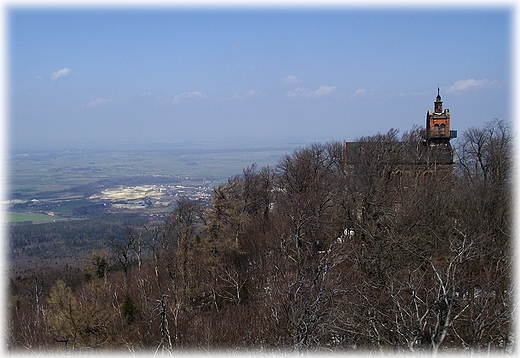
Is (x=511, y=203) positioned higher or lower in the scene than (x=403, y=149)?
lower

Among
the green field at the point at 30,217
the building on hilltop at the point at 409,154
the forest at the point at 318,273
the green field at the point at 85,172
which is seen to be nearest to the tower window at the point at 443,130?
the building on hilltop at the point at 409,154

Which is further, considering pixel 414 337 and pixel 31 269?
pixel 31 269

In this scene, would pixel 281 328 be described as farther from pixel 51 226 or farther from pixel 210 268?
pixel 51 226

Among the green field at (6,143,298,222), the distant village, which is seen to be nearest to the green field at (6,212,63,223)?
the green field at (6,143,298,222)

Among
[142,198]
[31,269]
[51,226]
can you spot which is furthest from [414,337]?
[142,198]

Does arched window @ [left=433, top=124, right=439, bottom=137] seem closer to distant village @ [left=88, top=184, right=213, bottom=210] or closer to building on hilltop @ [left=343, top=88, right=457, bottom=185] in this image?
building on hilltop @ [left=343, top=88, right=457, bottom=185]

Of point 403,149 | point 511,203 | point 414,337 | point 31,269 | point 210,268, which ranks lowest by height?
point 31,269
